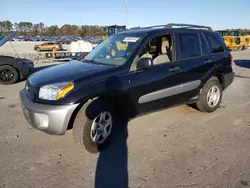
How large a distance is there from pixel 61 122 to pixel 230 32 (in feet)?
109

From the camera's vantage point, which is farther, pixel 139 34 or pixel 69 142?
pixel 139 34

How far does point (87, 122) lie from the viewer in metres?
3.21

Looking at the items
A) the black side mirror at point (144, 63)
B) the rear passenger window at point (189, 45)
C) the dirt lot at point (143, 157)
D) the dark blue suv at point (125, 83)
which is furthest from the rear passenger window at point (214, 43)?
the black side mirror at point (144, 63)

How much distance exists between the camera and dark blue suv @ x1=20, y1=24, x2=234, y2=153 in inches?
124

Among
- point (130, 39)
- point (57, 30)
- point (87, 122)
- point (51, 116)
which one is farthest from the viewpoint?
point (57, 30)

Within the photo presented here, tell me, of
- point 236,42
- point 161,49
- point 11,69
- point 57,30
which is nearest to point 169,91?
point 161,49

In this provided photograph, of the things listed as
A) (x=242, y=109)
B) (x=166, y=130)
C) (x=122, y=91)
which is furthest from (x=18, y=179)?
(x=242, y=109)

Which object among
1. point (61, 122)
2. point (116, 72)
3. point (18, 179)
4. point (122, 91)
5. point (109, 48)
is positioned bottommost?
point (18, 179)

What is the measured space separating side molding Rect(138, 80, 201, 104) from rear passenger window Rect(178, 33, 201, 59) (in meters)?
0.54

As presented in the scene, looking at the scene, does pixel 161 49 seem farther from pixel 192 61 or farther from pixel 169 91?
pixel 169 91

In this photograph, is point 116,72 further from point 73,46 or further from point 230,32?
point 230,32

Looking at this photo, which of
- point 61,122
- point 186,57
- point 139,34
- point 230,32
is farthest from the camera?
point 230,32

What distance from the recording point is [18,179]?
2.81 meters

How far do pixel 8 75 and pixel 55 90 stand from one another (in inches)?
251
